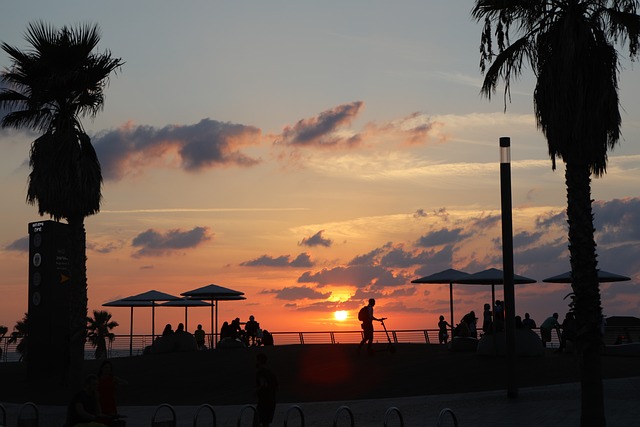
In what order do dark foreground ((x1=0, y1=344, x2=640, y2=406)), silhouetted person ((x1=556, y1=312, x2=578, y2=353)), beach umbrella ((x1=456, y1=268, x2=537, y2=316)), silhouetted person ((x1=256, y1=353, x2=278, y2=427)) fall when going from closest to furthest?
silhouetted person ((x1=256, y1=353, x2=278, y2=427)), dark foreground ((x1=0, y1=344, x2=640, y2=406)), silhouetted person ((x1=556, y1=312, x2=578, y2=353)), beach umbrella ((x1=456, y1=268, x2=537, y2=316))

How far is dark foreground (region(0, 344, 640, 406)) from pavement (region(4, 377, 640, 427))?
159 cm

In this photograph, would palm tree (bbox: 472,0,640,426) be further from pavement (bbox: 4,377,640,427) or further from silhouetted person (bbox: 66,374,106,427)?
silhouetted person (bbox: 66,374,106,427)

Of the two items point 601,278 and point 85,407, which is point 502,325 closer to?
point 601,278

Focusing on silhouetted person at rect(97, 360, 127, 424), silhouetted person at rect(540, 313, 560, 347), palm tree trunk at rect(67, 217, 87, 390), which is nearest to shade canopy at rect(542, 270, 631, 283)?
silhouetted person at rect(540, 313, 560, 347)

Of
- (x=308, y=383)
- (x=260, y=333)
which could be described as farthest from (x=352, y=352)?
(x=260, y=333)

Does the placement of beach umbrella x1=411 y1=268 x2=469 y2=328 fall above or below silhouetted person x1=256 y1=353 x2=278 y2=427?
above

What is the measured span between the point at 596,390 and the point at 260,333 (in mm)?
28771

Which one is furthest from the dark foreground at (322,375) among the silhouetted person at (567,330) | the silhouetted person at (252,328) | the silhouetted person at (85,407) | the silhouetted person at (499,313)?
the silhouetted person at (85,407)

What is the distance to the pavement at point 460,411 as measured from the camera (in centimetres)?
2100

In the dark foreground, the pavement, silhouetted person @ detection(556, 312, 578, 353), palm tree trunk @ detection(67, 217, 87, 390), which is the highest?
Result: palm tree trunk @ detection(67, 217, 87, 390)

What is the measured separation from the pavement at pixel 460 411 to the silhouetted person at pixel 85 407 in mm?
5361

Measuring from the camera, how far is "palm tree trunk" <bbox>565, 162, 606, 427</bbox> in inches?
758

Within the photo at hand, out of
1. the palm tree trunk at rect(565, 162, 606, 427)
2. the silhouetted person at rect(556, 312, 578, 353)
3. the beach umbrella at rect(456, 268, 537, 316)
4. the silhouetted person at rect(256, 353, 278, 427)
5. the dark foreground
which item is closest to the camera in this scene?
the silhouetted person at rect(256, 353, 278, 427)

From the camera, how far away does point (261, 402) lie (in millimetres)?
18516
